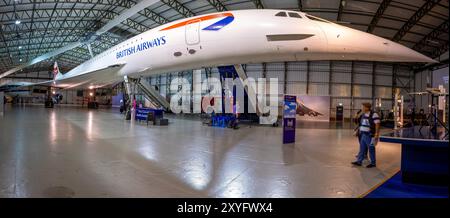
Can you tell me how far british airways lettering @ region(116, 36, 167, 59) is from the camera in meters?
9.62

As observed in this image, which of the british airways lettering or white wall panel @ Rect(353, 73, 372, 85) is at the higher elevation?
white wall panel @ Rect(353, 73, 372, 85)

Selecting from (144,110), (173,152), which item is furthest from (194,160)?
(144,110)

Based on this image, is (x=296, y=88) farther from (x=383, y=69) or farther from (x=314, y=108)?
(x=383, y=69)

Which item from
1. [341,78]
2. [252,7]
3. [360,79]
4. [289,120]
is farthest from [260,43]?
[360,79]

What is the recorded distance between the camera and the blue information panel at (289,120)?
8.39m

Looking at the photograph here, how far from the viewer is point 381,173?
491cm

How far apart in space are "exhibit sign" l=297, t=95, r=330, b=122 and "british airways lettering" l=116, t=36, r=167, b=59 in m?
17.7

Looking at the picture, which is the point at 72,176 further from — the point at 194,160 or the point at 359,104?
the point at 359,104

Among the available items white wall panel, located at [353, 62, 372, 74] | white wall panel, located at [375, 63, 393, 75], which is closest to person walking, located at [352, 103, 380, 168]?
white wall panel, located at [353, 62, 372, 74]

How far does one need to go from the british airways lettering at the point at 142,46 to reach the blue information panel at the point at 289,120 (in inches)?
206

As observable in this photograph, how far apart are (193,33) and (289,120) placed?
4.63 metres

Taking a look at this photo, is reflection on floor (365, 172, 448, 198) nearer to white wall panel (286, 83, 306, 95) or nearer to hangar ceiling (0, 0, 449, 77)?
hangar ceiling (0, 0, 449, 77)

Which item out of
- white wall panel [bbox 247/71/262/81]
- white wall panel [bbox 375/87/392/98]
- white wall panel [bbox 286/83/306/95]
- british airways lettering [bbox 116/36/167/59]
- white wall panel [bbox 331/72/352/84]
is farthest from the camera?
white wall panel [bbox 247/71/262/81]
